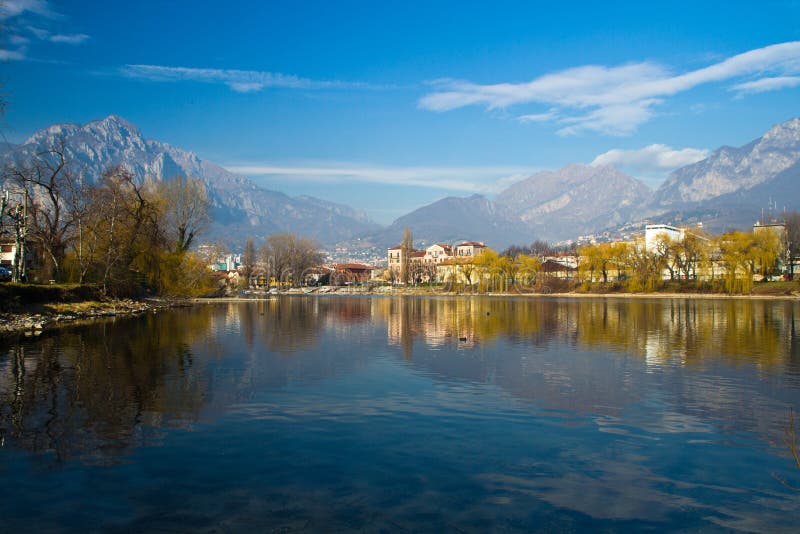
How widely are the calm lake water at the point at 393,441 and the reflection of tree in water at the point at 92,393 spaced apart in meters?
0.07

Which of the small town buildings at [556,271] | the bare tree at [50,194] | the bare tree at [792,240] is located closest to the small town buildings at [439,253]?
the small town buildings at [556,271]

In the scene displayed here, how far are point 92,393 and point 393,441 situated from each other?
814 cm

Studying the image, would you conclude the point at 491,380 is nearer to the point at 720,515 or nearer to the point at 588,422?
the point at 588,422

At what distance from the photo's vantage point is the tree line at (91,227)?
4144cm

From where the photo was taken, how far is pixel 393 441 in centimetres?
1106

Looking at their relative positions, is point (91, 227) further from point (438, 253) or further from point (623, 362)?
point (438, 253)

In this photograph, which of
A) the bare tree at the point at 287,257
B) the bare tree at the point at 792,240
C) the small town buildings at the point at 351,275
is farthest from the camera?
the small town buildings at the point at 351,275

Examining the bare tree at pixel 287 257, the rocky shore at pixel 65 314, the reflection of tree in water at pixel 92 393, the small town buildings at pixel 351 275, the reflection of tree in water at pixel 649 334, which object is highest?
the bare tree at pixel 287 257

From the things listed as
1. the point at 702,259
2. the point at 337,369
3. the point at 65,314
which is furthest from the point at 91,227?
the point at 702,259

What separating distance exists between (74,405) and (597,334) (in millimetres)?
25035

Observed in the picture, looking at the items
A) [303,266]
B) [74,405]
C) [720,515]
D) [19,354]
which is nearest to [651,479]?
[720,515]

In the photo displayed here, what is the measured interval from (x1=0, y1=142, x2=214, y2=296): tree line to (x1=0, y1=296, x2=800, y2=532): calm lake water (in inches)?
936

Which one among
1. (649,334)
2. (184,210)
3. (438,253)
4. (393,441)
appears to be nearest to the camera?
(393,441)

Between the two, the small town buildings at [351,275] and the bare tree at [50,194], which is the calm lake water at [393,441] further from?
the small town buildings at [351,275]
